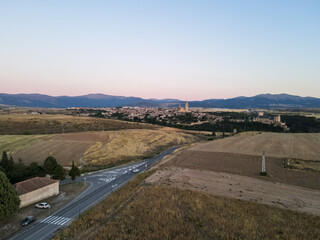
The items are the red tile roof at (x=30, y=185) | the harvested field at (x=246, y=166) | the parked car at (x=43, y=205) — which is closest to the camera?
the parked car at (x=43, y=205)

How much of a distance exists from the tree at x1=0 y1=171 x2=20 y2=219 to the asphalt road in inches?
104

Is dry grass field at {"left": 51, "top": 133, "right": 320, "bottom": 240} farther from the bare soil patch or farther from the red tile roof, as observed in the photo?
the red tile roof

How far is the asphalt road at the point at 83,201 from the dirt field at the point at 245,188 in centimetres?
782

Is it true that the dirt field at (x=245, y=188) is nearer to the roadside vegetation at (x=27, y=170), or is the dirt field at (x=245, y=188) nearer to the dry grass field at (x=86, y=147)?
the roadside vegetation at (x=27, y=170)

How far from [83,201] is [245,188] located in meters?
20.1

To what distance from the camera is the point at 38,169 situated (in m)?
37.3

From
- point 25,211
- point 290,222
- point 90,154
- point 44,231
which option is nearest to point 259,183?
point 290,222

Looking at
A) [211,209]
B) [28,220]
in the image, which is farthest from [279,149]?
[28,220]

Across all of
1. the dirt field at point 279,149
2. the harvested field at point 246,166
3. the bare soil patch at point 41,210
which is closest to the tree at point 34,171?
the bare soil patch at point 41,210

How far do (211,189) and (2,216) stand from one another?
70.6 ft

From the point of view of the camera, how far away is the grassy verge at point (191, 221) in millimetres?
13305

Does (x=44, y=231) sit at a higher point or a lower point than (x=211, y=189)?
lower

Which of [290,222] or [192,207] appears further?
[192,207]

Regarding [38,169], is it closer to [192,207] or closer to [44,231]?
[44,231]
